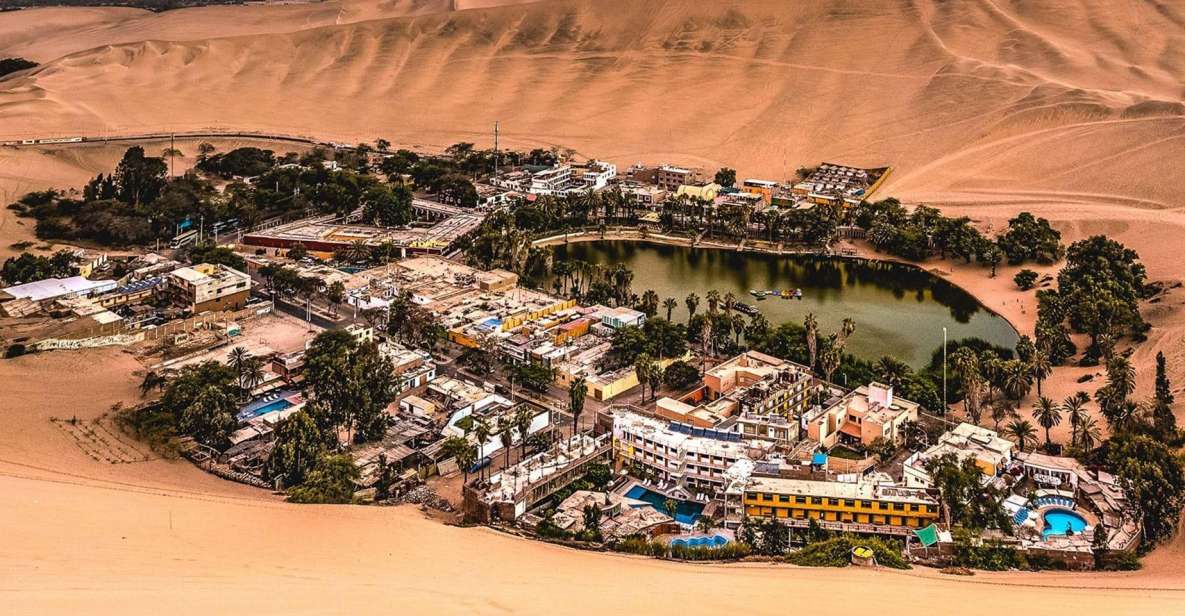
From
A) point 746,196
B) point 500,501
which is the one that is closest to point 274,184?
point 746,196

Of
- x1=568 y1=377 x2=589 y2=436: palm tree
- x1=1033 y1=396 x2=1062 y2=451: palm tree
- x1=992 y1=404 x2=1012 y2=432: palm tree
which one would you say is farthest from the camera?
x1=992 y1=404 x2=1012 y2=432: palm tree

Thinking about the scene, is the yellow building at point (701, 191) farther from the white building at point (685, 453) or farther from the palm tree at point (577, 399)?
the white building at point (685, 453)

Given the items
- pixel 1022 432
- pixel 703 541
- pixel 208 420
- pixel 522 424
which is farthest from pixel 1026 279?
pixel 208 420

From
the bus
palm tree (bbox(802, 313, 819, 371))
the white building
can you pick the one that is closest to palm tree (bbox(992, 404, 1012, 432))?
palm tree (bbox(802, 313, 819, 371))

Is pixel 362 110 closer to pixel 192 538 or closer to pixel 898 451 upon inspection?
pixel 898 451

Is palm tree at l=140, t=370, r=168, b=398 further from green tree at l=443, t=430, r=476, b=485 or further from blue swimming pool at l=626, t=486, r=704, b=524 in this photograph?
blue swimming pool at l=626, t=486, r=704, b=524

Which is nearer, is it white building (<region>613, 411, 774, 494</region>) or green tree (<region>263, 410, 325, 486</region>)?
green tree (<region>263, 410, 325, 486</region>)
